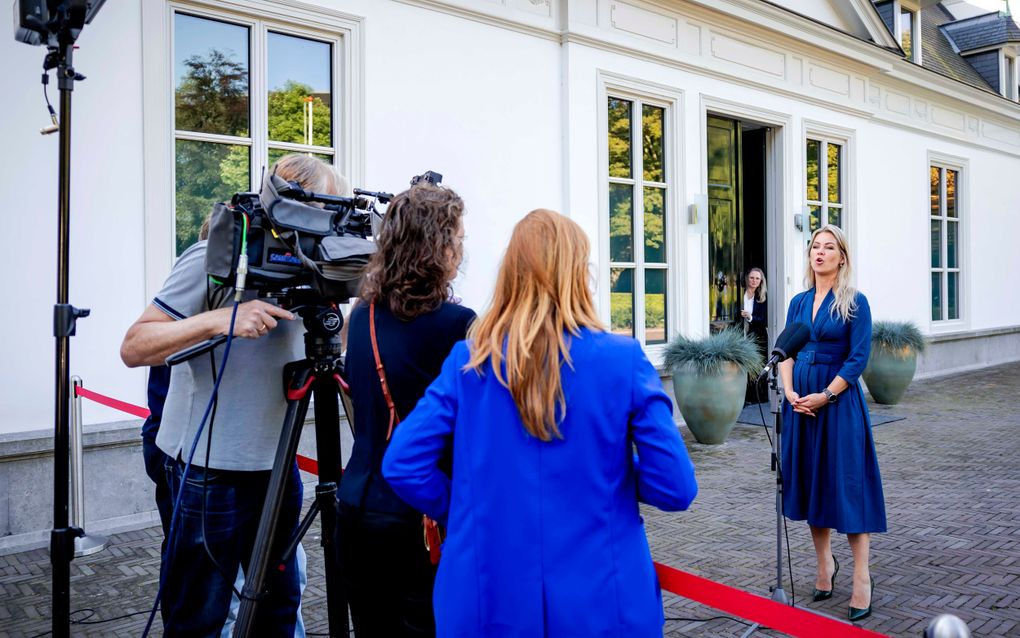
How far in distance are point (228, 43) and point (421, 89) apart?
155 cm

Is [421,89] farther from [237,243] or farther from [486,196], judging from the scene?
[237,243]

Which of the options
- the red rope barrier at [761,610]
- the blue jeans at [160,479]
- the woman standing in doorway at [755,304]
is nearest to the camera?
the red rope barrier at [761,610]

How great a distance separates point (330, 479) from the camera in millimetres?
2314

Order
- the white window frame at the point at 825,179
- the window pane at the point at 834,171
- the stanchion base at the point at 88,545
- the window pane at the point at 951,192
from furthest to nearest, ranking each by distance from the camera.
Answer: the window pane at the point at 951,192 < the window pane at the point at 834,171 < the white window frame at the point at 825,179 < the stanchion base at the point at 88,545

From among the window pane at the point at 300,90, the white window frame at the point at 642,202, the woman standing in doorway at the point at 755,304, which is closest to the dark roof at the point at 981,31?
the woman standing in doorway at the point at 755,304

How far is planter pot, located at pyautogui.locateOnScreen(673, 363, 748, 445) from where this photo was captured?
7.90 metres

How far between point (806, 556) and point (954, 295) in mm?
11347

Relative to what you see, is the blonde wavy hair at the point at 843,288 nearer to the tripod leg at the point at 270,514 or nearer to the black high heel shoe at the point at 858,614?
the black high heel shoe at the point at 858,614

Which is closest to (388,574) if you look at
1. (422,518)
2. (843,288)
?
(422,518)

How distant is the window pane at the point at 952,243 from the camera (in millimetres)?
14180

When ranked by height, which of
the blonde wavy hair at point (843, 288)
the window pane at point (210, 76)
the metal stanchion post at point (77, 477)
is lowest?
the metal stanchion post at point (77, 477)

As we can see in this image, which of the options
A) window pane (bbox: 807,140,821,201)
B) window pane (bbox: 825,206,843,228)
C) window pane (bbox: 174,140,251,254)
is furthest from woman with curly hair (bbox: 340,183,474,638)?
window pane (bbox: 825,206,843,228)

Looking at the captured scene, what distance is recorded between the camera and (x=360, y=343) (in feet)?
6.95

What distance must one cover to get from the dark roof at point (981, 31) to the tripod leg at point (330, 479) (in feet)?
60.3
